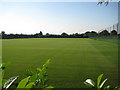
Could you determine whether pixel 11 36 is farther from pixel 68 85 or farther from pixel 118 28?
pixel 68 85

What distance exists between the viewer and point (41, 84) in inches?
21.9

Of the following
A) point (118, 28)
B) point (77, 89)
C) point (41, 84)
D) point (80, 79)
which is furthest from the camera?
point (118, 28)

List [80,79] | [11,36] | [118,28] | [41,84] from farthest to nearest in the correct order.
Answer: [11,36] < [118,28] < [80,79] < [41,84]

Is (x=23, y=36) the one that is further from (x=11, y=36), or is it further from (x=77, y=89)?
(x=77, y=89)

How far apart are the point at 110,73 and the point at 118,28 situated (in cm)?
1114

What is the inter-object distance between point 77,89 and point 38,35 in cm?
5369

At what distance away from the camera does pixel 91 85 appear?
463 mm

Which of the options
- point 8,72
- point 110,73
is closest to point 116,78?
point 110,73

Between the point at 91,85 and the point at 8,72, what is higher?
the point at 91,85

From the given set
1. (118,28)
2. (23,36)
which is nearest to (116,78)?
(118,28)

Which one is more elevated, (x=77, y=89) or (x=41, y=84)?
(x=41, y=84)

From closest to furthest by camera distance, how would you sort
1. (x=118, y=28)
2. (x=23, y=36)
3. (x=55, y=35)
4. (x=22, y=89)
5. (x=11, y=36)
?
(x=22, y=89) → (x=118, y=28) → (x=11, y=36) → (x=23, y=36) → (x=55, y=35)

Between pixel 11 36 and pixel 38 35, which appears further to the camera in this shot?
pixel 38 35

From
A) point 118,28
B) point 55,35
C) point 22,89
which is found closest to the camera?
point 22,89
